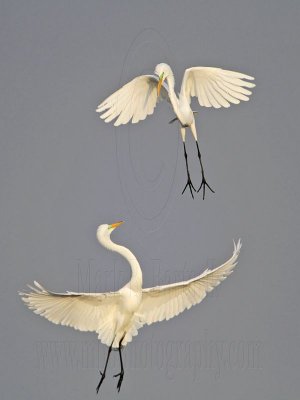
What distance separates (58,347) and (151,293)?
340 inches

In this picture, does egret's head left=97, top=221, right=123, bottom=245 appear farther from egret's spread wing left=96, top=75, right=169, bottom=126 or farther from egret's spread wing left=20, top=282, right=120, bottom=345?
egret's spread wing left=96, top=75, right=169, bottom=126

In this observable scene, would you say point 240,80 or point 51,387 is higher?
point 240,80

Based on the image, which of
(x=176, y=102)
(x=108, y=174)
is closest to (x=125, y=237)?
(x=108, y=174)

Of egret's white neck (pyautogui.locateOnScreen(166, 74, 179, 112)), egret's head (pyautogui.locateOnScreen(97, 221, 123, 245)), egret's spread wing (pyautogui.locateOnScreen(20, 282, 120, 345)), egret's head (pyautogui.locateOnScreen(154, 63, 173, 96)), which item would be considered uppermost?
egret's head (pyautogui.locateOnScreen(154, 63, 173, 96))

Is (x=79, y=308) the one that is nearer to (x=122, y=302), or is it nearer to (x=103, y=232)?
(x=122, y=302)

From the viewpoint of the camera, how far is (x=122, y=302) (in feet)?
74.8

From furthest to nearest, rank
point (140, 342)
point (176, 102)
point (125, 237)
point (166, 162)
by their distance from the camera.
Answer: point (140, 342)
point (125, 237)
point (166, 162)
point (176, 102)

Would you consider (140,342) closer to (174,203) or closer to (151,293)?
(174,203)

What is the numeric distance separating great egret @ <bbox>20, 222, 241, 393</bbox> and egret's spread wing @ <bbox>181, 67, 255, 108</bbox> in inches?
76.2

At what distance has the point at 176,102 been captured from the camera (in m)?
22.0

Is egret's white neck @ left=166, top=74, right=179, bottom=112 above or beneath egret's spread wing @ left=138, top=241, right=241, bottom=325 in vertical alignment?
above

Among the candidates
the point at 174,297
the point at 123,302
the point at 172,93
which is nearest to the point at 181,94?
the point at 172,93

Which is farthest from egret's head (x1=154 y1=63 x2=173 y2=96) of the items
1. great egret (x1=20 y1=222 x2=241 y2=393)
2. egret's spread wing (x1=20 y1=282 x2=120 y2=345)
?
egret's spread wing (x1=20 y1=282 x2=120 y2=345)

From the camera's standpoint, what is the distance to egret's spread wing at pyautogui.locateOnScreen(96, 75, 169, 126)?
22.7 meters
